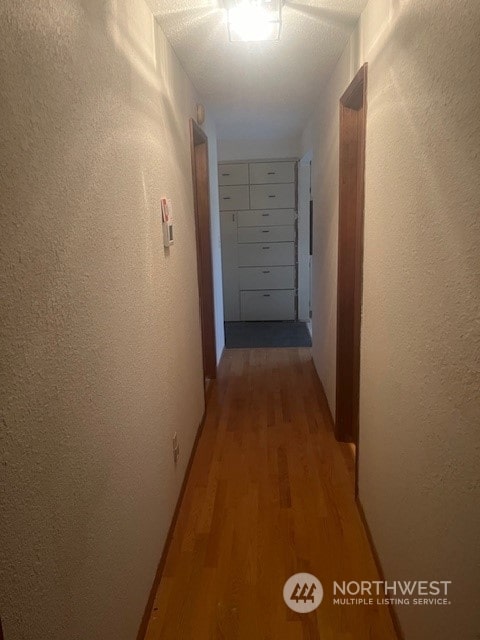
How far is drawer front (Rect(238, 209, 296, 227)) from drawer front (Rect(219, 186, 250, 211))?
104 mm

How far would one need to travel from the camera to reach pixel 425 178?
1122mm

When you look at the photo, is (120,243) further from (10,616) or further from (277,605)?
(277,605)

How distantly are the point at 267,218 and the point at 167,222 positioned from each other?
12.8 feet

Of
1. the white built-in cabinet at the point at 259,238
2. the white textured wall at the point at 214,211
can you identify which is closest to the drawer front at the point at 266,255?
the white built-in cabinet at the point at 259,238

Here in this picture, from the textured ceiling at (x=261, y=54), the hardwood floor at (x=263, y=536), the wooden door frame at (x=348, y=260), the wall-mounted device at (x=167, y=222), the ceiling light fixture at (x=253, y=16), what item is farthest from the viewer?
the wooden door frame at (x=348, y=260)

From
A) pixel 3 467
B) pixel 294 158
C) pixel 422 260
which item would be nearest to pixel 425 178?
pixel 422 260

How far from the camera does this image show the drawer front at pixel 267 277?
5.86 m

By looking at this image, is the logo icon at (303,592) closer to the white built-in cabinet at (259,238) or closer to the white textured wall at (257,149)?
the white built-in cabinet at (259,238)

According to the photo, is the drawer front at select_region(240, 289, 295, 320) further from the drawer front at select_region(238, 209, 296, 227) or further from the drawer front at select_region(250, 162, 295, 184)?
the drawer front at select_region(250, 162, 295, 184)

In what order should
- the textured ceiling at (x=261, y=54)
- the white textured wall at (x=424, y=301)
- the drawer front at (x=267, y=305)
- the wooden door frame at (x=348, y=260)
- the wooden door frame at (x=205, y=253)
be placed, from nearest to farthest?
the white textured wall at (x=424, y=301) → the textured ceiling at (x=261, y=54) → the wooden door frame at (x=348, y=260) → the wooden door frame at (x=205, y=253) → the drawer front at (x=267, y=305)

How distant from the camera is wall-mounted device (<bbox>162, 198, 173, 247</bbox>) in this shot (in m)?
1.95

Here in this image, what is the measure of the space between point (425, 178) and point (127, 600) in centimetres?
154

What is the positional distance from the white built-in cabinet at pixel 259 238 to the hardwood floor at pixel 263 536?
275 centimetres

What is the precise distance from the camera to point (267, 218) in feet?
18.7
